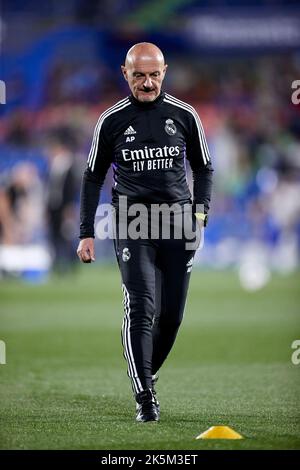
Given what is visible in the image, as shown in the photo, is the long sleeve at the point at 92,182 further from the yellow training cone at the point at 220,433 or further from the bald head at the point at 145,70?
the yellow training cone at the point at 220,433

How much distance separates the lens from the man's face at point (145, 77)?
22.5 feet

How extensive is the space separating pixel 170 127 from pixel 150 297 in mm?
1119

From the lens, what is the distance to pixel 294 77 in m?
31.3

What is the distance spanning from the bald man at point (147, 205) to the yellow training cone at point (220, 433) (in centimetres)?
73

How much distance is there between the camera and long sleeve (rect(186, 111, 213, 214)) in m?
7.20

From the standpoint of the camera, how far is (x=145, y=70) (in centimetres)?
685

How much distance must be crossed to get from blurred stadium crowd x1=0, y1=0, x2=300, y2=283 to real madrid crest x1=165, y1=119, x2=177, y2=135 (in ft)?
60.1

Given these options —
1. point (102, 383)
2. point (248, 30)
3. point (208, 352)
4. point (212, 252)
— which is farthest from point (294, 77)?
point (102, 383)

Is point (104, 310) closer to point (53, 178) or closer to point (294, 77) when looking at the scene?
point (53, 178)

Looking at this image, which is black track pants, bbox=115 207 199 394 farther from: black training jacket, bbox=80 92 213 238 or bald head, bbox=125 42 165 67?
bald head, bbox=125 42 165 67

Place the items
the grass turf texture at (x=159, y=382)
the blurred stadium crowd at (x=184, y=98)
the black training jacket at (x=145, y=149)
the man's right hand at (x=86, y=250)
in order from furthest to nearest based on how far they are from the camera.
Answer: the blurred stadium crowd at (x=184, y=98) → the man's right hand at (x=86, y=250) → the black training jacket at (x=145, y=149) → the grass turf texture at (x=159, y=382)

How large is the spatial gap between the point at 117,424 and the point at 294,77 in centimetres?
2561

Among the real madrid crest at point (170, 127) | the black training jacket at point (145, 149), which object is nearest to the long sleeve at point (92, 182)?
the black training jacket at point (145, 149)

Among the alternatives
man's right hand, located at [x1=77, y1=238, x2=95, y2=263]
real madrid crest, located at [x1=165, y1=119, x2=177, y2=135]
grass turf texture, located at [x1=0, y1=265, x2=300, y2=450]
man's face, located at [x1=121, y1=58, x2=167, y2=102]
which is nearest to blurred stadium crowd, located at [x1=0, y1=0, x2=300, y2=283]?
grass turf texture, located at [x1=0, y1=265, x2=300, y2=450]
